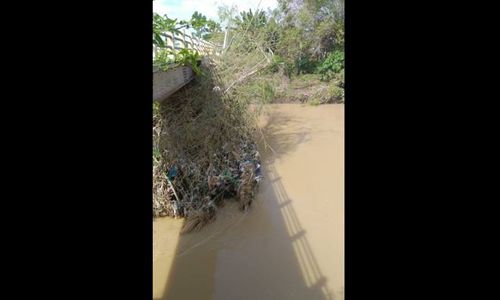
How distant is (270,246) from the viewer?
4.89m

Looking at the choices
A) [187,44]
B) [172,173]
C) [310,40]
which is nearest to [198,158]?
[172,173]

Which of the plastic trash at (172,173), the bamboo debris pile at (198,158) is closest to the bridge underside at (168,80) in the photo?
the bamboo debris pile at (198,158)

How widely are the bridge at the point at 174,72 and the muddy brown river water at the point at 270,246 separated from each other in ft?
7.01

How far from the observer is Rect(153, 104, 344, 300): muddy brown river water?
13.4 ft

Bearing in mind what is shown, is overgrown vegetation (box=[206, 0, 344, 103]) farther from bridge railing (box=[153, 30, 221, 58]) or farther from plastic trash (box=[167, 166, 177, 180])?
plastic trash (box=[167, 166, 177, 180])

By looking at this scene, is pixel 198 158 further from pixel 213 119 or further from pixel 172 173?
pixel 213 119

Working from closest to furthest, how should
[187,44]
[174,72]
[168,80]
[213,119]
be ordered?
[168,80] → [174,72] → [187,44] → [213,119]

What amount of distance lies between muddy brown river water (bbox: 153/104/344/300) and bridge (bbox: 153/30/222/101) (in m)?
2.14

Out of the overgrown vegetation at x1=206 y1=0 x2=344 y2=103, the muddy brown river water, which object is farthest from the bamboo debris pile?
the overgrown vegetation at x1=206 y1=0 x2=344 y2=103

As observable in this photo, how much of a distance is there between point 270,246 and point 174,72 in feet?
8.56

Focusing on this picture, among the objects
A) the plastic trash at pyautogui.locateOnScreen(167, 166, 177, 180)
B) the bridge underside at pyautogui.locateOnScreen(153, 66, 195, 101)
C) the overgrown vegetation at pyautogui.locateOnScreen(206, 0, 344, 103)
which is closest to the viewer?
the bridge underside at pyautogui.locateOnScreen(153, 66, 195, 101)

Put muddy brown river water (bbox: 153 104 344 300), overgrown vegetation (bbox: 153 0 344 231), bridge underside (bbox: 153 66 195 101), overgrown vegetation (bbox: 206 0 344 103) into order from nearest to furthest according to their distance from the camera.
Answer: bridge underside (bbox: 153 66 195 101) < muddy brown river water (bbox: 153 104 344 300) < overgrown vegetation (bbox: 153 0 344 231) < overgrown vegetation (bbox: 206 0 344 103)
